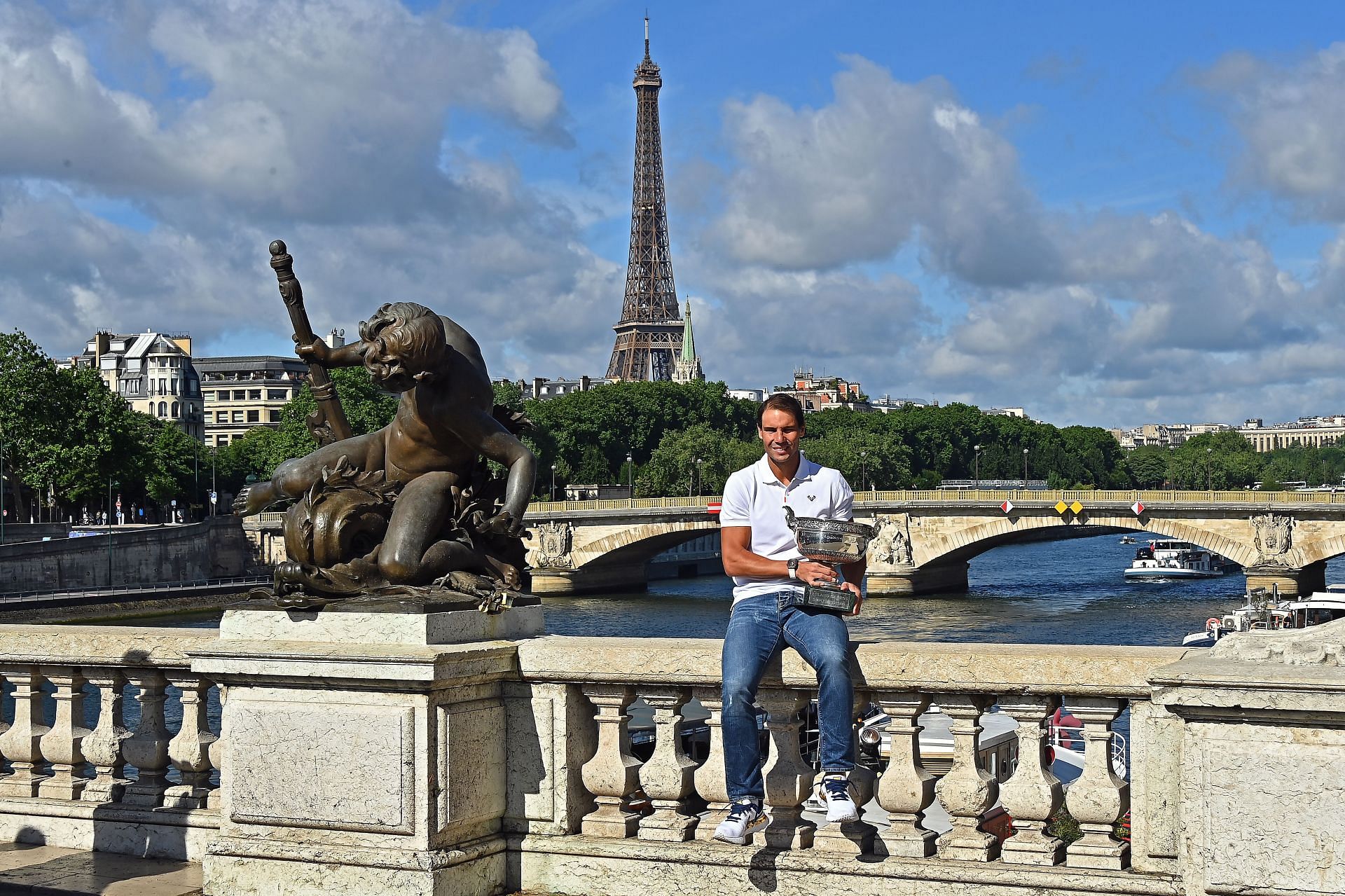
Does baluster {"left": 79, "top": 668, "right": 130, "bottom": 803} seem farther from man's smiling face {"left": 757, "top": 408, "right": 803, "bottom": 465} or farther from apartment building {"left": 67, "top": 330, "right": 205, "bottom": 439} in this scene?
apartment building {"left": 67, "top": 330, "right": 205, "bottom": 439}

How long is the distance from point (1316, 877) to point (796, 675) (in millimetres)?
1467

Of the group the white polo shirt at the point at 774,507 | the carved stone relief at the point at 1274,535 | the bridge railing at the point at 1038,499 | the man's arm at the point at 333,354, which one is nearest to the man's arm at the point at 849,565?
the white polo shirt at the point at 774,507

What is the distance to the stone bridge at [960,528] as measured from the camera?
4959 cm

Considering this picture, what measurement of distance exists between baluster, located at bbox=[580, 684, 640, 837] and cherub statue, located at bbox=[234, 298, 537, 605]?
0.50 m

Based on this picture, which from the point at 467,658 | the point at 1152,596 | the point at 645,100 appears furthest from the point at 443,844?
the point at 645,100

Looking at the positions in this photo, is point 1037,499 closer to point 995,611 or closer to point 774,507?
point 995,611

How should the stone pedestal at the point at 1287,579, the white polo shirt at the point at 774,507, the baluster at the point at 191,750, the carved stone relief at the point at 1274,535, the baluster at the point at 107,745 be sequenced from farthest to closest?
the carved stone relief at the point at 1274,535, the stone pedestal at the point at 1287,579, the baluster at the point at 107,745, the baluster at the point at 191,750, the white polo shirt at the point at 774,507

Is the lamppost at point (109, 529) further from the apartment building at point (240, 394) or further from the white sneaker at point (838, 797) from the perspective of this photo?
the white sneaker at point (838, 797)

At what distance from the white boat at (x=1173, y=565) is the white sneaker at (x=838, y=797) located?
60.9m

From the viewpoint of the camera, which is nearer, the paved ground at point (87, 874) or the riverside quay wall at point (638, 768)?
the riverside quay wall at point (638, 768)

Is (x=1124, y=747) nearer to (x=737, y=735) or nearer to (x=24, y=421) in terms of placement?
(x=737, y=735)

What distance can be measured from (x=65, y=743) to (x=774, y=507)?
2.91 meters

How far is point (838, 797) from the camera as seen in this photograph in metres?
4.42

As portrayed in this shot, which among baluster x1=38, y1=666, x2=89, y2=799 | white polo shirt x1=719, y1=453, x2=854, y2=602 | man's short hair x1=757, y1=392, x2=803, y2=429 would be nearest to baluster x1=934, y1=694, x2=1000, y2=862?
white polo shirt x1=719, y1=453, x2=854, y2=602
